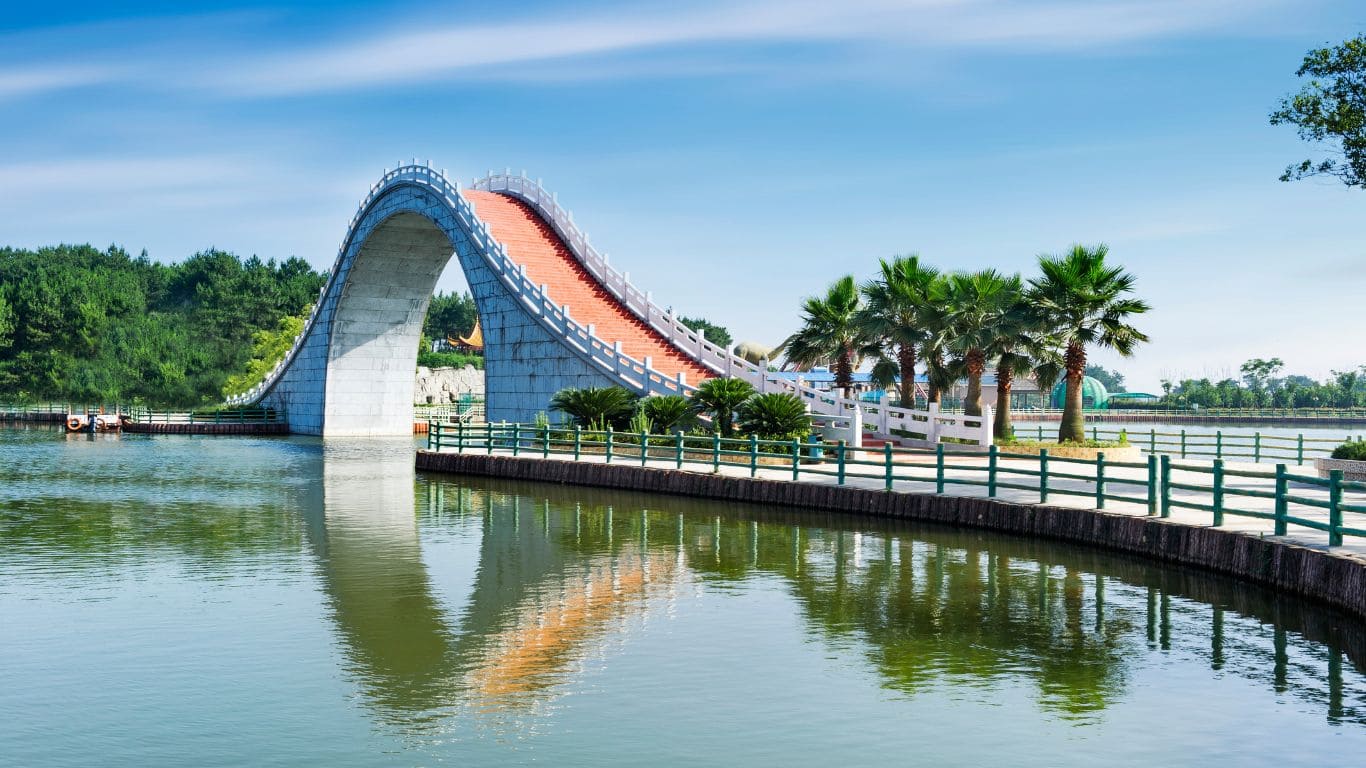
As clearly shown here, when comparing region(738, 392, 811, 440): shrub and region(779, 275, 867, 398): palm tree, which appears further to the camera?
region(779, 275, 867, 398): palm tree

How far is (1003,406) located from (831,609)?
2844 centimetres

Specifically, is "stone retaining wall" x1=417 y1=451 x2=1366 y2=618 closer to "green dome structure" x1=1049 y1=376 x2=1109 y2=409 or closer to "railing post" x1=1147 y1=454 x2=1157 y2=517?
"railing post" x1=1147 y1=454 x2=1157 y2=517

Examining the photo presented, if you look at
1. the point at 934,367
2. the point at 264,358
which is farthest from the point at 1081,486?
the point at 264,358

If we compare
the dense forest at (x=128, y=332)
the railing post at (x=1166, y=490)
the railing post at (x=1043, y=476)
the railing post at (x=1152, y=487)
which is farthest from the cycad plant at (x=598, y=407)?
the dense forest at (x=128, y=332)

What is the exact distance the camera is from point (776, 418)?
1356 inches

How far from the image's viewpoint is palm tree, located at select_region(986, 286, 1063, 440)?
39.1m

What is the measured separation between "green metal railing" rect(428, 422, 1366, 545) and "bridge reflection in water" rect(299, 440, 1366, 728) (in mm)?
1208

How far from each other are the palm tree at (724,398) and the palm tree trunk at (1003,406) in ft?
29.3

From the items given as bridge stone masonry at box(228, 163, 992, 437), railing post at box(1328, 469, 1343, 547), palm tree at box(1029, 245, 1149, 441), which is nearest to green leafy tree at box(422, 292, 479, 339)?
bridge stone masonry at box(228, 163, 992, 437)

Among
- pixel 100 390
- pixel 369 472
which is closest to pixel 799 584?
pixel 369 472

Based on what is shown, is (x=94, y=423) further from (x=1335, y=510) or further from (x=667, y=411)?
(x=1335, y=510)

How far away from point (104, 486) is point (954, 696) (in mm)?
27782

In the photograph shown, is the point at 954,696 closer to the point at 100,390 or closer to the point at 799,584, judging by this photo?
the point at 799,584

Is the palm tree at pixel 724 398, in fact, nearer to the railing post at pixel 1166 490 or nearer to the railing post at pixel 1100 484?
the railing post at pixel 1100 484
